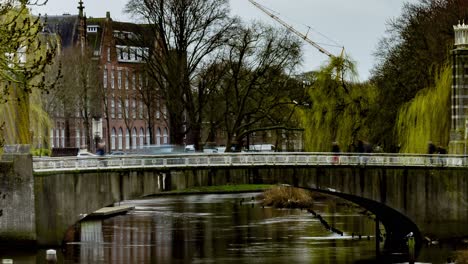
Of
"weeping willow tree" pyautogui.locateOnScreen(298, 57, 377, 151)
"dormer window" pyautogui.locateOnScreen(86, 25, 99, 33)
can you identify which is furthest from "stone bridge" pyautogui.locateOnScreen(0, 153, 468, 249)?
"dormer window" pyautogui.locateOnScreen(86, 25, 99, 33)

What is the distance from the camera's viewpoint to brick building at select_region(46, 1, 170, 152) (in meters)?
129

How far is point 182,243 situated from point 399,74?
24.5 meters

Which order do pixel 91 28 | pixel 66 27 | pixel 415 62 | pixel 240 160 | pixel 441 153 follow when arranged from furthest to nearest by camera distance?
pixel 91 28
pixel 66 27
pixel 415 62
pixel 441 153
pixel 240 160

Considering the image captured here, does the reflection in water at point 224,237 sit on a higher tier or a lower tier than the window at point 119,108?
lower

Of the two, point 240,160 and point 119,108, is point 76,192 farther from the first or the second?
point 119,108

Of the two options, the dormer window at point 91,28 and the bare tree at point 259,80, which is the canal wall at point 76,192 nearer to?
the bare tree at point 259,80

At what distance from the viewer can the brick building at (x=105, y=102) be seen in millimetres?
128625

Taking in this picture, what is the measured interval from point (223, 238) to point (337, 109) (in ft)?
58.7

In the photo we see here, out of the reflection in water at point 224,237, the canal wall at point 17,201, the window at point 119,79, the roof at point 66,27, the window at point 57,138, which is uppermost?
the roof at point 66,27

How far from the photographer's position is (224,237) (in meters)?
69.8

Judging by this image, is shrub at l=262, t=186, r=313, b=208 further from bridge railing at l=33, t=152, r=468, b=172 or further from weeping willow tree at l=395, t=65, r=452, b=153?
bridge railing at l=33, t=152, r=468, b=172

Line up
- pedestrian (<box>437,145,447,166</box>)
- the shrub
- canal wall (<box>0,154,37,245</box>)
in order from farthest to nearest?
the shrub
pedestrian (<box>437,145,447,166</box>)
canal wall (<box>0,154,37,245</box>)

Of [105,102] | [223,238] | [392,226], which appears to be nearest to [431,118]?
[392,226]

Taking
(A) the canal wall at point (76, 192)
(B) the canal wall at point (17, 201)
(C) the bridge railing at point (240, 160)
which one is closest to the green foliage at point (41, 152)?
(C) the bridge railing at point (240, 160)
